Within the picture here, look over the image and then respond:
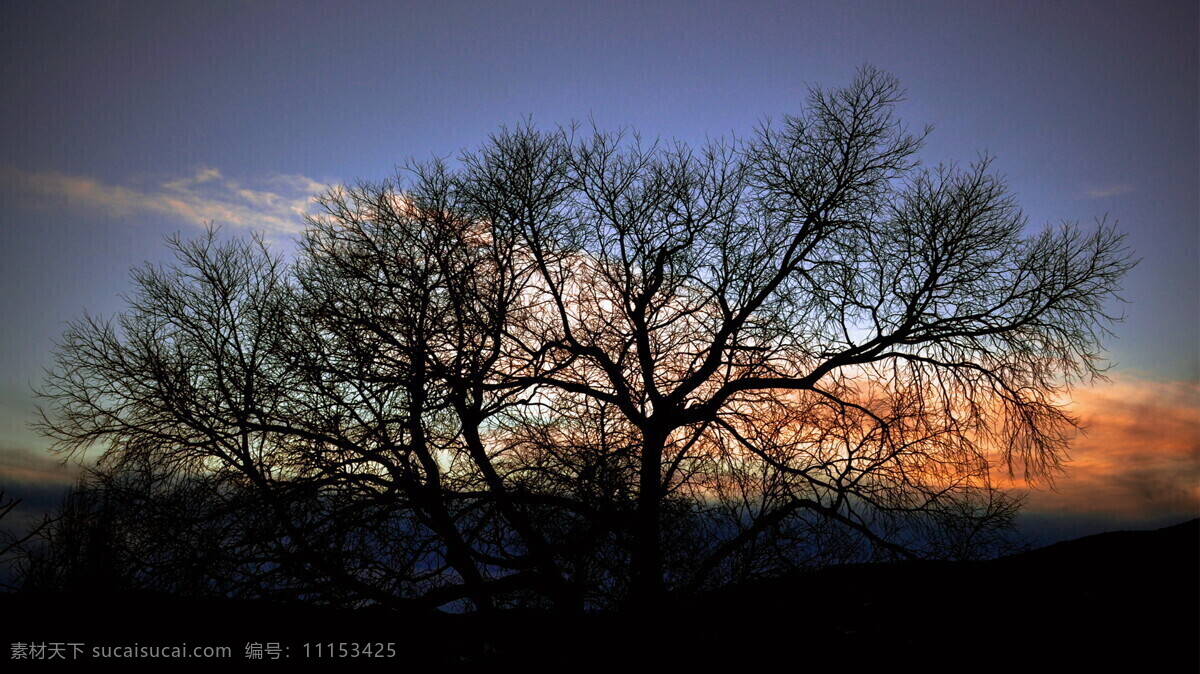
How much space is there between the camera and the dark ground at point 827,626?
600 centimetres

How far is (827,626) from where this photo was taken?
704cm

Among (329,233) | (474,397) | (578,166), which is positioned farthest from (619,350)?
(329,233)

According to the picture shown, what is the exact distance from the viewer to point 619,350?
34.1 feet

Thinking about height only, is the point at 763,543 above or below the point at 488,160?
below

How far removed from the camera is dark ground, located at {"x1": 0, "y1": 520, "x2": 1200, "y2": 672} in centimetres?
600

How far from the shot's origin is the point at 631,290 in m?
10.6

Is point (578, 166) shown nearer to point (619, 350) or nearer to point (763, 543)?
point (619, 350)

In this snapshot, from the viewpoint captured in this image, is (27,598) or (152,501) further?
(152,501)

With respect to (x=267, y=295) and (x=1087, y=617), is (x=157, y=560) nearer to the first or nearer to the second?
(x=267, y=295)

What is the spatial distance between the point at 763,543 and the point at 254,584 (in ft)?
21.4

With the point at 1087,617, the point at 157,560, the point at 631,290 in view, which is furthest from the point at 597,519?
the point at 157,560

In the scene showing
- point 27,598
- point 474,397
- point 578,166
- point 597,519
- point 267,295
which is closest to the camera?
point 27,598

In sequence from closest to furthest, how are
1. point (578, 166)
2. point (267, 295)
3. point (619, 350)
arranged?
1. point (619, 350)
2. point (578, 166)
3. point (267, 295)

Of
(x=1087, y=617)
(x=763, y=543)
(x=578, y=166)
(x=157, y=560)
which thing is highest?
(x=578, y=166)
